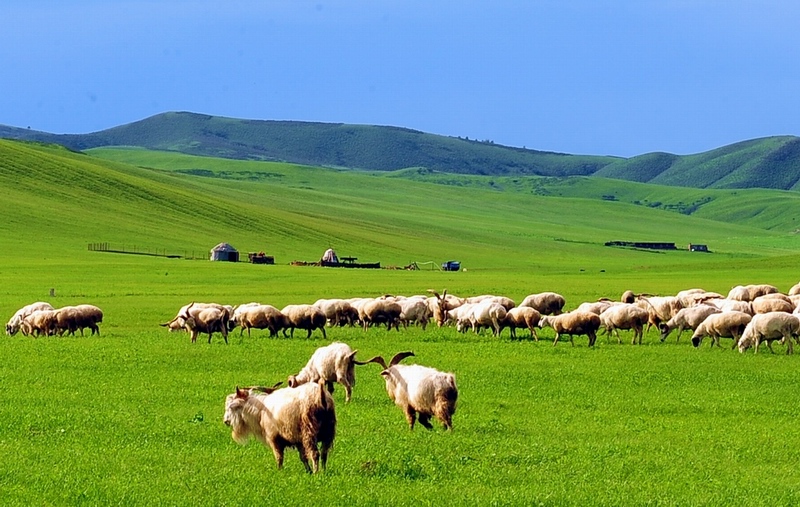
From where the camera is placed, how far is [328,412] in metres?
11.6

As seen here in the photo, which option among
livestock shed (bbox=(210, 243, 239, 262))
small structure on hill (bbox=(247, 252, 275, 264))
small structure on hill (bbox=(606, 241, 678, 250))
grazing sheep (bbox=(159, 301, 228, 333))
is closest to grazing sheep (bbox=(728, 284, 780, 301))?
grazing sheep (bbox=(159, 301, 228, 333))

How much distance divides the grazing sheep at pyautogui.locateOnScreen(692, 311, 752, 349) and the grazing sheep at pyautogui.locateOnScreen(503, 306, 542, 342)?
4.02 meters

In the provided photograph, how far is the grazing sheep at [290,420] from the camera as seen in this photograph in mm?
11555

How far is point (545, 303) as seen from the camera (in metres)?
33.9

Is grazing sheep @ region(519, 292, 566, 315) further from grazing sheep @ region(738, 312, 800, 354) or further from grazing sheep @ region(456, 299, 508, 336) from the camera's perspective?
grazing sheep @ region(738, 312, 800, 354)

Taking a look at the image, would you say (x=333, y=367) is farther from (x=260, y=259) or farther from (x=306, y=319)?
(x=260, y=259)

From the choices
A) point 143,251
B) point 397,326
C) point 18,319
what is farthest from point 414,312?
point 143,251

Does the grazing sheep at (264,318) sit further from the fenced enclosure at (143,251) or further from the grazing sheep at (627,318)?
the fenced enclosure at (143,251)

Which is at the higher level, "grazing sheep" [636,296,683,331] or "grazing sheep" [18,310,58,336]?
"grazing sheep" [636,296,683,331]

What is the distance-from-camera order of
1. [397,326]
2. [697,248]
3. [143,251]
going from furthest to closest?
[697,248], [143,251], [397,326]

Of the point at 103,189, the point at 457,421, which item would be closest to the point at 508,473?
the point at 457,421

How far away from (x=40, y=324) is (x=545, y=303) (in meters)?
14.9

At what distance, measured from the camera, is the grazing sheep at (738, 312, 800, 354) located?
25031 millimetres

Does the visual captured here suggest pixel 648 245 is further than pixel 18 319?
Yes
